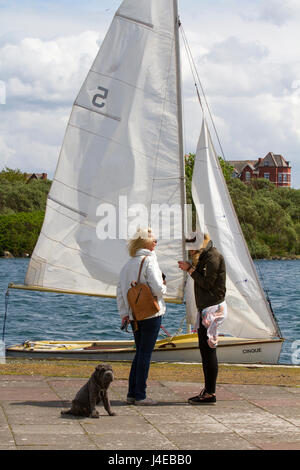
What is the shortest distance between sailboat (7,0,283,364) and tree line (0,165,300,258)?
55379 millimetres

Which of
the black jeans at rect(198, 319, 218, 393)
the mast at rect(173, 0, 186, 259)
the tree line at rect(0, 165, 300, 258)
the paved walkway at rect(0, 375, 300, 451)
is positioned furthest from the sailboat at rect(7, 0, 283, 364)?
the tree line at rect(0, 165, 300, 258)

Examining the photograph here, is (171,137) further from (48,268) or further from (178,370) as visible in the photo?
(178,370)

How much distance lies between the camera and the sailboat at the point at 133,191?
1291 cm

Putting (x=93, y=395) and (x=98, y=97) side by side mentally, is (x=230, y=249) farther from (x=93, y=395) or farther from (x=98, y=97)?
(x=93, y=395)

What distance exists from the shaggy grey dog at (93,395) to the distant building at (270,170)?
142 metres

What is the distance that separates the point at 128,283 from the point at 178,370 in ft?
9.81

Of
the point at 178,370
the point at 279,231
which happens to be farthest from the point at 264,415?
the point at 279,231

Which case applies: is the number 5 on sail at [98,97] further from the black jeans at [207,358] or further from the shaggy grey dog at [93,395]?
the shaggy grey dog at [93,395]

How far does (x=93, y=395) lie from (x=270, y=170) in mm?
144361

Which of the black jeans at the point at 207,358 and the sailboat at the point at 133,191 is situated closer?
the black jeans at the point at 207,358

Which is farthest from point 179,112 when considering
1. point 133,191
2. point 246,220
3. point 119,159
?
point 246,220

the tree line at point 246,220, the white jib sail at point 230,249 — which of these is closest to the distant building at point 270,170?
the tree line at point 246,220

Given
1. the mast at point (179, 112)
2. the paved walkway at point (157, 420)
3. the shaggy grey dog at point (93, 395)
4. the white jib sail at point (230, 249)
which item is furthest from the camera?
the white jib sail at point (230, 249)

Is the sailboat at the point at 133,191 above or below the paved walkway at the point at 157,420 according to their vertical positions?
above
